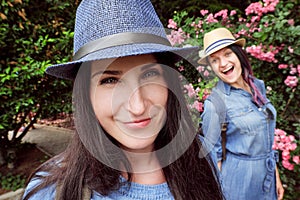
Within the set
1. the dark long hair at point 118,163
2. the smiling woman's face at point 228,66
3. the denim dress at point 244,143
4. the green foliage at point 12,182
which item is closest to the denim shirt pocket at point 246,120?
the denim dress at point 244,143

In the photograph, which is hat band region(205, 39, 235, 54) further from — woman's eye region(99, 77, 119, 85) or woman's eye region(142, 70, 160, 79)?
woman's eye region(99, 77, 119, 85)

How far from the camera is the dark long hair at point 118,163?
35.1 inches

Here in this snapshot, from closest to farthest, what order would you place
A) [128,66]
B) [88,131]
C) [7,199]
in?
[128,66] → [88,131] → [7,199]

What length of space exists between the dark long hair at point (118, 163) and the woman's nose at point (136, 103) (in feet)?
0.57

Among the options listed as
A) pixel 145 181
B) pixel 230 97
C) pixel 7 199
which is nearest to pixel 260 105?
pixel 230 97

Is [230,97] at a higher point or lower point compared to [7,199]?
higher

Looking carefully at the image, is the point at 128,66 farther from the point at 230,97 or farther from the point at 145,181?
the point at 230,97

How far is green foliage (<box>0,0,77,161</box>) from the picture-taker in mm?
2891

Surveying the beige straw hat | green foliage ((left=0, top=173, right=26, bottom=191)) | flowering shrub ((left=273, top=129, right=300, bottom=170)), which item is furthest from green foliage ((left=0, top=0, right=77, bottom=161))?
flowering shrub ((left=273, top=129, right=300, bottom=170))

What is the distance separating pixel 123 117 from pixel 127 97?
7 cm

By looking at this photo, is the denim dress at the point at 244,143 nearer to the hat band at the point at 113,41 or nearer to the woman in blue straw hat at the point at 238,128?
the woman in blue straw hat at the point at 238,128

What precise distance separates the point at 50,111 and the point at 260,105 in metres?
2.79

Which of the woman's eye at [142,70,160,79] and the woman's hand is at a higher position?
the woman's eye at [142,70,160,79]

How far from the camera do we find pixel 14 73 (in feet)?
9.36
